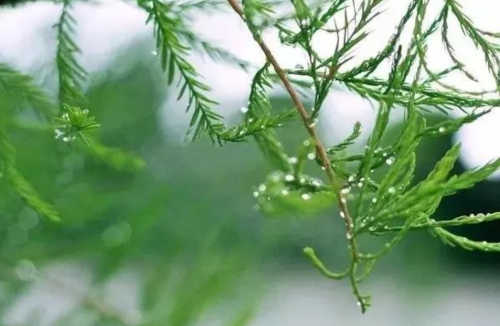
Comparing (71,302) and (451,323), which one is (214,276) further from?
(451,323)

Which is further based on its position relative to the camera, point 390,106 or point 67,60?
point 67,60

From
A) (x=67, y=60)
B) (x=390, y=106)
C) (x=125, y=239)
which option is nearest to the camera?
(x=390, y=106)

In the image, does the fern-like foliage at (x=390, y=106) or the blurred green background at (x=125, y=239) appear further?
the blurred green background at (x=125, y=239)

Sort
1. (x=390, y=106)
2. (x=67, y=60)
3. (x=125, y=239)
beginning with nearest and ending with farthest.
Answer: (x=390, y=106) → (x=67, y=60) → (x=125, y=239)

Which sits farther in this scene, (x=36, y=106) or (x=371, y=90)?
(x=36, y=106)

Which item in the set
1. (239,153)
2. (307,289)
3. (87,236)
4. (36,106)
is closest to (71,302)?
(87,236)

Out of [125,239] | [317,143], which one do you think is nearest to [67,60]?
[317,143]

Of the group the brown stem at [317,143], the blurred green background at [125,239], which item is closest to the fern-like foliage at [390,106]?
the brown stem at [317,143]

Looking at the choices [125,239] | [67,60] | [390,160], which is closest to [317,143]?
[390,160]

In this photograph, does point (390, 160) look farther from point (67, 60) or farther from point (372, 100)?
point (67, 60)

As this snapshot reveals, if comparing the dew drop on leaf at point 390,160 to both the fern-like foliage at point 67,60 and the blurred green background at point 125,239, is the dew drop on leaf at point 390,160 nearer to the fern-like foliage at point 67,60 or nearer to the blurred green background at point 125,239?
the fern-like foliage at point 67,60

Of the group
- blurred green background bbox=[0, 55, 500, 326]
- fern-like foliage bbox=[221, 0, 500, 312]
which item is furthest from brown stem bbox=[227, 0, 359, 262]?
blurred green background bbox=[0, 55, 500, 326]
